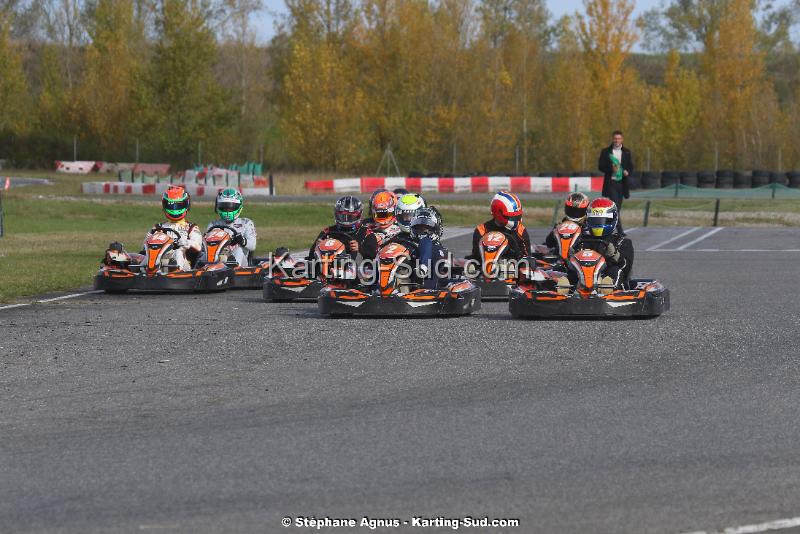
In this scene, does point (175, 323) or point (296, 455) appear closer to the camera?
point (296, 455)

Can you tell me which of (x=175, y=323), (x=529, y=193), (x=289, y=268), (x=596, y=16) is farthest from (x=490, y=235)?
(x=596, y=16)

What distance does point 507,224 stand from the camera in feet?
45.6

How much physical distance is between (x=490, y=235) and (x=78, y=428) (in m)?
7.47

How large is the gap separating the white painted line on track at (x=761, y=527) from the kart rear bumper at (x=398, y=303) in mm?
6729

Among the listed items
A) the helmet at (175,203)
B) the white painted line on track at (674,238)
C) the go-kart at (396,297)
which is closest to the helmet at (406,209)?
the go-kart at (396,297)

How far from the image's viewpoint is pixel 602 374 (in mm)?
8508

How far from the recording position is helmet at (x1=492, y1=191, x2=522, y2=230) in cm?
1370

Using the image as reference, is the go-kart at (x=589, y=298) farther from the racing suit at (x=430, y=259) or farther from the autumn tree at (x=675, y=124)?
the autumn tree at (x=675, y=124)

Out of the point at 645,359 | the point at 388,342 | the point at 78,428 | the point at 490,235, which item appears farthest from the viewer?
the point at 490,235

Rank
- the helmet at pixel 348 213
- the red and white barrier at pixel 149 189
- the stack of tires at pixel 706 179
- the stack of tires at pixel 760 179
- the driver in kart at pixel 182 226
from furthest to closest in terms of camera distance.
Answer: the stack of tires at pixel 706 179 < the stack of tires at pixel 760 179 < the red and white barrier at pixel 149 189 < the driver in kart at pixel 182 226 < the helmet at pixel 348 213

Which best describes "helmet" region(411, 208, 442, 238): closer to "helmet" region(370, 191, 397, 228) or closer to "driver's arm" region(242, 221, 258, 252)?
"helmet" region(370, 191, 397, 228)

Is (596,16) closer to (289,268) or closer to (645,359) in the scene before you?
(289,268)

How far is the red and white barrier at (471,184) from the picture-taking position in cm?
4666

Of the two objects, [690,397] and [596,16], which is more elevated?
[596,16]
